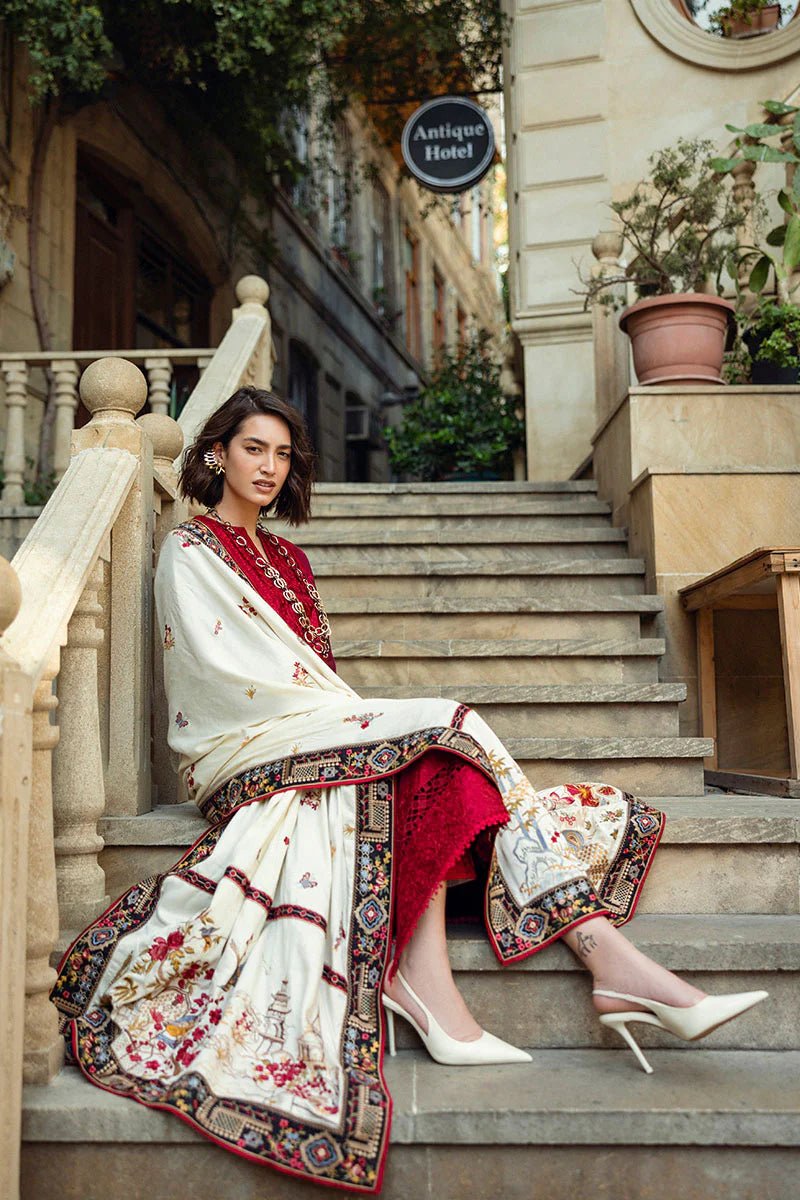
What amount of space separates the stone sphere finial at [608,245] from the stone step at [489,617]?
8.85 ft

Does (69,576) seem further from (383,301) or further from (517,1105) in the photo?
(383,301)

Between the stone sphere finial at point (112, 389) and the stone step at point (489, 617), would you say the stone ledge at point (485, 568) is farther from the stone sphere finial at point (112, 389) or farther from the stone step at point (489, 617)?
the stone sphere finial at point (112, 389)

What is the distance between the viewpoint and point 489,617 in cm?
428

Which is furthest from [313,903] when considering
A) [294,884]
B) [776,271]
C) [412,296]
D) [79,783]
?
[412,296]

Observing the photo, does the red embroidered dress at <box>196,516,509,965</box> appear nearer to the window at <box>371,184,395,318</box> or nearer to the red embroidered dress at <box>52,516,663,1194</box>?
the red embroidered dress at <box>52,516,663,1194</box>

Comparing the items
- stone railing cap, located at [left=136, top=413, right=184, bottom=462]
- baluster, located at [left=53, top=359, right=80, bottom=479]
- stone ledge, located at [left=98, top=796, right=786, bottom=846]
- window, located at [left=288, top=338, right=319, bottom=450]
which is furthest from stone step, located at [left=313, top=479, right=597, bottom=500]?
window, located at [left=288, top=338, right=319, bottom=450]

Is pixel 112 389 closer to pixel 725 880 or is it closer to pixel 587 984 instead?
pixel 587 984

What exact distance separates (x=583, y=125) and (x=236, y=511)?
6.29 metres

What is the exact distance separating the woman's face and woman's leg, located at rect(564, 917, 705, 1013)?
1388mm

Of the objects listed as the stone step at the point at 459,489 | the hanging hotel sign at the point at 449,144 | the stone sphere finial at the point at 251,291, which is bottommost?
the stone step at the point at 459,489

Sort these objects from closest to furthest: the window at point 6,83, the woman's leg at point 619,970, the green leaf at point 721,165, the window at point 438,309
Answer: the woman's leg at point 619,970 < the green leaf at point 721,165 < the window at point 6,83 < the window at point 438,309

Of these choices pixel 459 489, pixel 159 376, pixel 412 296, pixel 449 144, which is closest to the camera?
pixel 159 376

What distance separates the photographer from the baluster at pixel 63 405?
5.88m

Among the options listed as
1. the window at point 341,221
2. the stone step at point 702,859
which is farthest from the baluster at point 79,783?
the window at point 341,221
